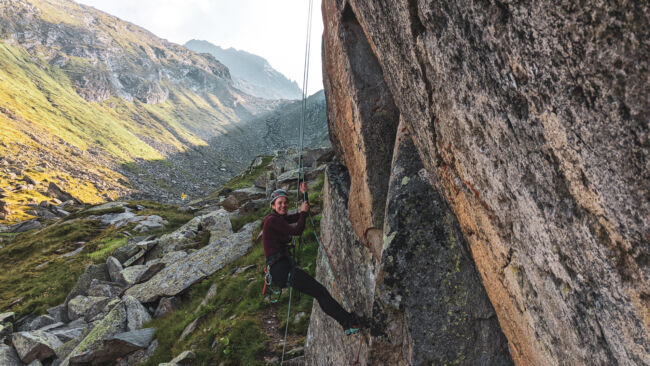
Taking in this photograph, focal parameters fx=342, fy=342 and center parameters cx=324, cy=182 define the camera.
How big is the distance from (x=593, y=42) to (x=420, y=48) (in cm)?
284

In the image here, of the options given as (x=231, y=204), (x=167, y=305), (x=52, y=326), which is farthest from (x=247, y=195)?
(x=52, y=326)

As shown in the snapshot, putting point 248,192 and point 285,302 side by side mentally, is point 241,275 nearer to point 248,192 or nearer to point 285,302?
point 285,302

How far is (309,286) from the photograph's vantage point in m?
9.27

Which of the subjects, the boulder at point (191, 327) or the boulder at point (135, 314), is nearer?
the boulder at point (191, 327)

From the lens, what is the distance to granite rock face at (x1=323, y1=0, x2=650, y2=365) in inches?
124

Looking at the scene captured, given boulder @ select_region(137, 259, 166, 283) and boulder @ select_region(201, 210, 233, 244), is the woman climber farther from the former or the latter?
boulder @ select_region(137, 259, 166, 283)

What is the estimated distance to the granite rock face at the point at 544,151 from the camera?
10.3 feet

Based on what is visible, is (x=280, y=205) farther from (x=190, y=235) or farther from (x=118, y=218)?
(x=118, y=218)

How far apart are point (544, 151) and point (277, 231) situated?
731 centimetres

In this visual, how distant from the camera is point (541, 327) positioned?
5000 millimetres

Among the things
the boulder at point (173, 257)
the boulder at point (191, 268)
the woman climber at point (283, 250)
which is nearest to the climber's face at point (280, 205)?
the woman climber at point (283, 250)

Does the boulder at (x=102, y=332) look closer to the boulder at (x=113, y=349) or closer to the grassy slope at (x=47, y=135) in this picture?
the boulder at (x=113, y=349)

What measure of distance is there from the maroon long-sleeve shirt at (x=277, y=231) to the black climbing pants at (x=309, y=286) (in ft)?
1.34

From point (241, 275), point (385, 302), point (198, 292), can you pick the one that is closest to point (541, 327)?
point (385, 302)
